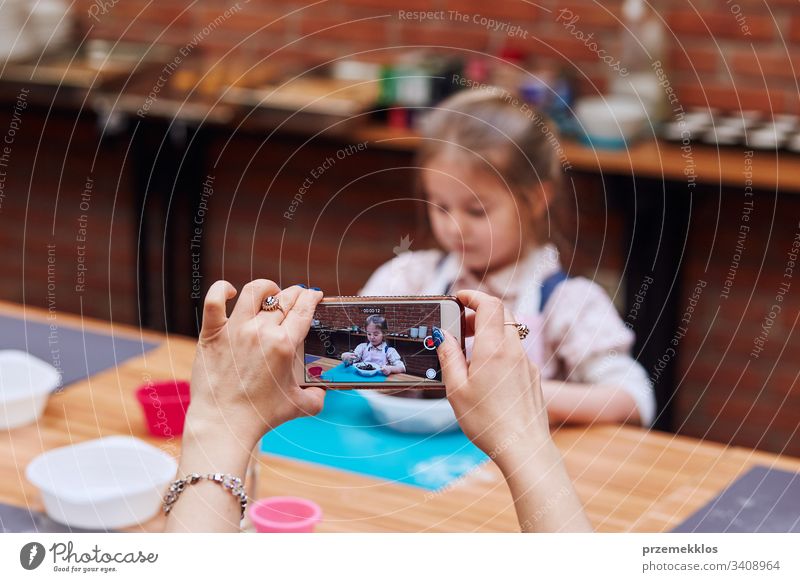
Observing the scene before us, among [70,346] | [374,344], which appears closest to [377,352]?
[374,344]

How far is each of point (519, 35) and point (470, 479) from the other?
106 cm

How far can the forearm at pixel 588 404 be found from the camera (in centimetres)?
109

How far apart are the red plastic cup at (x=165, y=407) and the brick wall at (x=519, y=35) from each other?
947 millimetres

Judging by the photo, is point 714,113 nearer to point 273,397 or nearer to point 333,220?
point 333,220

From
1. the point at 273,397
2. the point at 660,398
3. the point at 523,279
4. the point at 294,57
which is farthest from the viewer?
the point at 294,57

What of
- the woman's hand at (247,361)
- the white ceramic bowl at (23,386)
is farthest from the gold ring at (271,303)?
the white ceramic bowl at (23,386)

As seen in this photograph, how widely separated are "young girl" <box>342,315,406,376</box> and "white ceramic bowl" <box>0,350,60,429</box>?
473mm

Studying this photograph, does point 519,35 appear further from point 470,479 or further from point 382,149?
point 470,479

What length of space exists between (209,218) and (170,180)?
0.18 m

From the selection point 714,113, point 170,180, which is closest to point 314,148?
point 170,180

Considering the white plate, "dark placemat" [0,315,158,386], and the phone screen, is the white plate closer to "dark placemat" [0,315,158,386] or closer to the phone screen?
the phone screen

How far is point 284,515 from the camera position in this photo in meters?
0.86

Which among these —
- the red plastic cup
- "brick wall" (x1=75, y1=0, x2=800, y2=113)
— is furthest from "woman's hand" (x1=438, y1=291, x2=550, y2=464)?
"brick wall" (x1=75, y1=0, x2=800, y2=113)

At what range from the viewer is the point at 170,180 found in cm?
195
